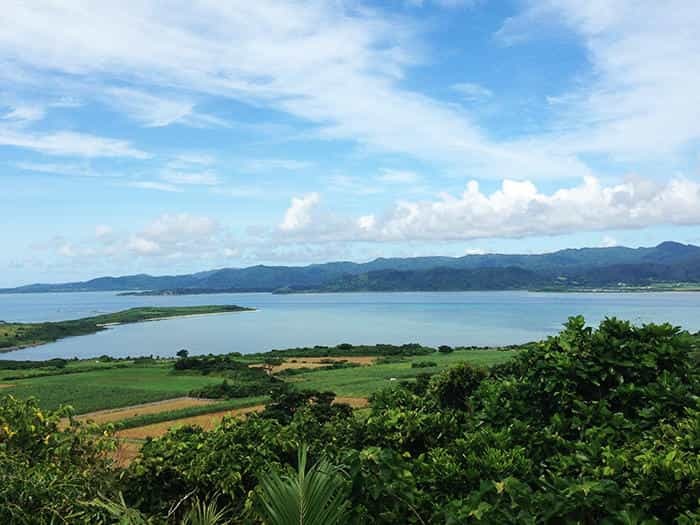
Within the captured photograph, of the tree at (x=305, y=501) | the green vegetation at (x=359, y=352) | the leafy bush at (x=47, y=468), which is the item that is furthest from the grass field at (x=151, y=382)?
the tree at (x=305, y=501)

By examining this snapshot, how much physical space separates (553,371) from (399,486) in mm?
2044

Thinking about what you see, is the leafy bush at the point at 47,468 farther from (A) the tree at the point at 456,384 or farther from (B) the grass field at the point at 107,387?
(B) the grass field at the point at 107,387

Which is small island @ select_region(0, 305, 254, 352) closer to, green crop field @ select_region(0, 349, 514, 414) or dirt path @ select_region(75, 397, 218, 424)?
green crop field @ select_region(0, 349, 514, 414)

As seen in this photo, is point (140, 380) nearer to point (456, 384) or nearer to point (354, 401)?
point (354, 401)

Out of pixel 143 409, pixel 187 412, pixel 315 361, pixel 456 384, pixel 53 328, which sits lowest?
pixel 315 361

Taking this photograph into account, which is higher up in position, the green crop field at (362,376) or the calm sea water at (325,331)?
the green crop field at (362,376)

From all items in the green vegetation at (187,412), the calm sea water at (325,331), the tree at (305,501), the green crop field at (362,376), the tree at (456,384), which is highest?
the tree at (305,501)

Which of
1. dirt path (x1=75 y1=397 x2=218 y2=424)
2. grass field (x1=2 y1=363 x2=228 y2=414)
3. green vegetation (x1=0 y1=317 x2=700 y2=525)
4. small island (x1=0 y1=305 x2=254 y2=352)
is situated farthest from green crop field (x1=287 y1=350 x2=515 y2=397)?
small island (x1=0 y1=305 x2=254 y2=352)

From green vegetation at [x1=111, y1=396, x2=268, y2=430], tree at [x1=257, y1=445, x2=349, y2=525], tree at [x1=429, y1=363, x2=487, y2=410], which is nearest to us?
tree at [x1=257, y1=445, x2=349, y2=525]

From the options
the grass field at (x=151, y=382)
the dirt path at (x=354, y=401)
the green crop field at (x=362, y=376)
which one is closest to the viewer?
the dirt path at (x=354, y=401)

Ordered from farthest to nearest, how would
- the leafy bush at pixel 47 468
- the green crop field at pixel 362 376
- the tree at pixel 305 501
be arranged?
the green crop field at pixel 362 376
the leafy bush at pixel 47 468
the tree at pixel 305 501

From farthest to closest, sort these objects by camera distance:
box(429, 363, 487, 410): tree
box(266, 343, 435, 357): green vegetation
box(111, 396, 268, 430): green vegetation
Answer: box(266, 343, 435, 357): green vegetation, box(111, 396, 268, 430): green vegetation, box(429, 363, 487, 410): tree

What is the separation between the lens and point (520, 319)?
359ft

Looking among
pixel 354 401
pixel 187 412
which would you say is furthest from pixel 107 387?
pixel 354 401
